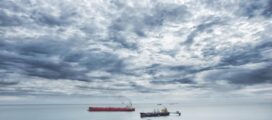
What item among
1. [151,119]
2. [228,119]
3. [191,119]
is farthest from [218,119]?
[151,119]

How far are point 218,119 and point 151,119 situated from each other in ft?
152

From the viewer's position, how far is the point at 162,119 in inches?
5989

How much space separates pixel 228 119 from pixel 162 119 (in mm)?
44804

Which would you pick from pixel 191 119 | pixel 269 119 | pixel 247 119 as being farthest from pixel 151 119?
pixel 269 119

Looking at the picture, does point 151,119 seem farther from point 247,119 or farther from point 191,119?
point 247,119

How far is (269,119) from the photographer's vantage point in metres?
→ 146

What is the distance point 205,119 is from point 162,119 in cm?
2983

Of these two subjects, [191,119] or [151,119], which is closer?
[151,119]

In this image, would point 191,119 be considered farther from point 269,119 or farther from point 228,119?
point 269,119

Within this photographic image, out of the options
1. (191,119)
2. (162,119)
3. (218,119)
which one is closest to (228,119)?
(218,119)

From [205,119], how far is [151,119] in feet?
125

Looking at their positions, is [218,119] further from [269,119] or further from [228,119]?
[269,119]

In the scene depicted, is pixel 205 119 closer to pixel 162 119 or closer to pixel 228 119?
pixel 228 119

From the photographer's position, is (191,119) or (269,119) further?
(191,119)
